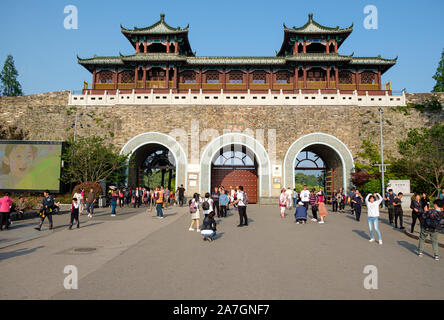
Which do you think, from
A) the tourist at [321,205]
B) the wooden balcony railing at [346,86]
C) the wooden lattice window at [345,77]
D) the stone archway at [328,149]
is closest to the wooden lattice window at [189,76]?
the stone archway at [328,149]

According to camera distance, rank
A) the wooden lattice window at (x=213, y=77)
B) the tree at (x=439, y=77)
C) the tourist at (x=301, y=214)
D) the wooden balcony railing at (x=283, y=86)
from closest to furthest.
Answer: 1. the tourist at (x=301, y=214)
2. the wooden balcony railing at (x=283, y=86)
3. the wooden lattice window at (x=213, y=77)
4. the tree at (x=439, y=77)

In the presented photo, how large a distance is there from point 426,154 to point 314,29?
14.3 metres

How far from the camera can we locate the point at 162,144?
2122 cm

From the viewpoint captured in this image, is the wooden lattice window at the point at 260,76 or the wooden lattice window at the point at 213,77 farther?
the wooden lattice window at the point at 213,77

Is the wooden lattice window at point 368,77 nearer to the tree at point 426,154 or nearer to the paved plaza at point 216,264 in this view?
the tree at point 426,154

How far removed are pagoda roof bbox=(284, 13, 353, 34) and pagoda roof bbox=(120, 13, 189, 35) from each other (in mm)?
9820

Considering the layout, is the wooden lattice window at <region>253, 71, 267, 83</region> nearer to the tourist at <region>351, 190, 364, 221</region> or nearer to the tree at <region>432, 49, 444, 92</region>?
the tourist at <region>351, 190, 364, 221</region>

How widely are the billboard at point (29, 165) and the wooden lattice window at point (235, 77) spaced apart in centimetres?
1495

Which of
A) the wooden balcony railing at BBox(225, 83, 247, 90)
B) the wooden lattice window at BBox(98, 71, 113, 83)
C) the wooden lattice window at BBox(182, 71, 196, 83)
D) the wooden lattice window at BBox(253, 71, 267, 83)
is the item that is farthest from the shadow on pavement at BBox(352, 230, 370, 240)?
the wooden lattice window at BBox(98, 71, 113, 83)

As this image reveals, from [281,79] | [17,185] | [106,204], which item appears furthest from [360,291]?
[281,79]

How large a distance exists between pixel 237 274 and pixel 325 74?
23.9m

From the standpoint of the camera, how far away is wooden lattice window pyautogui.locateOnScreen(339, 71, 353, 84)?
24875 mm

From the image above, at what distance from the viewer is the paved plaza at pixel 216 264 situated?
4117 mm

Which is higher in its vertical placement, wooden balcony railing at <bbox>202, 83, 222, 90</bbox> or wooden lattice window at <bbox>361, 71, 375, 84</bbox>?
wooden lattice window at <bbox>361, 71, 375, 84</bbox>
